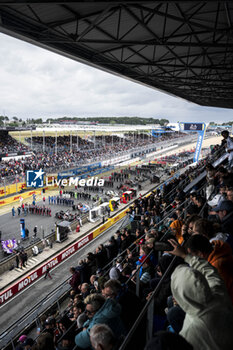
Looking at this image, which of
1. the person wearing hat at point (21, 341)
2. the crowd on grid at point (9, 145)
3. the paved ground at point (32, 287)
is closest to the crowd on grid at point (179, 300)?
the person wearing hat at point (21, 341)

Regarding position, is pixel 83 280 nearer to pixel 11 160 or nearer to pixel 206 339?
pixel 206 339

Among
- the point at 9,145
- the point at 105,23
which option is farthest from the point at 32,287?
the point at 9,145

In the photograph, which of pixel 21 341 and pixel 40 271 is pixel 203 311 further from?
pixel 40 271

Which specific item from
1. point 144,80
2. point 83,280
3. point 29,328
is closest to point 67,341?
point 83,280

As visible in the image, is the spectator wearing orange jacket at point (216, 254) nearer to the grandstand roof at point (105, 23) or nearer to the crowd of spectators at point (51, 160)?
the grandstand roof at point (105, 23)

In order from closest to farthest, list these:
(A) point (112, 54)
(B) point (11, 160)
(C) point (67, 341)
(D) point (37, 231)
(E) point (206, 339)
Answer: (E) point (206, 339), (C) point (67, 341), (A) point (112, 54), (D) point (37, 231), (B) point (11, 160)

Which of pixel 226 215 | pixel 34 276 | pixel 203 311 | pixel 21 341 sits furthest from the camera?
pixel 34 276

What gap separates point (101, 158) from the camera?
4625cm

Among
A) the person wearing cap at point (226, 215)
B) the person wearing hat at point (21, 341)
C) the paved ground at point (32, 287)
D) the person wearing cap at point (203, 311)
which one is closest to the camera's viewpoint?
the person wearing cap at point (203, 311)

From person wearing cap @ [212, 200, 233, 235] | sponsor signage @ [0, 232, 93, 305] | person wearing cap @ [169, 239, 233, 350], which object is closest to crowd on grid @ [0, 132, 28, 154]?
sponsor signage @ [0, 232, 93, 305]

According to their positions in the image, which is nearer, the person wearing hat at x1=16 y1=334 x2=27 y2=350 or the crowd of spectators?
the person wearing hat at x1=16 y1=334 x2=27 y2=350

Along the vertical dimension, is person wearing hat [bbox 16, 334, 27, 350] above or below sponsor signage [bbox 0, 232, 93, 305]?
above

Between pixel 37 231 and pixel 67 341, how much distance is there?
17.2 meters

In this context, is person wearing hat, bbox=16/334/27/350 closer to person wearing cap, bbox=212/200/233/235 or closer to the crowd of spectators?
Answer: person wearing cap, bbox=212/200/233/235
